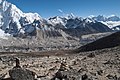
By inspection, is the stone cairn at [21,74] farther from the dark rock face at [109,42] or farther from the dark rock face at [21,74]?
the dark rock face at [109,42]

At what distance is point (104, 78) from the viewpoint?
1182 inches

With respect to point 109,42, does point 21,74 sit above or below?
below

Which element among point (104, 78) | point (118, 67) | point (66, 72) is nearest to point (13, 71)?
point (66, 72)

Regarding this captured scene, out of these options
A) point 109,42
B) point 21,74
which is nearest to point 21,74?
point 21,74

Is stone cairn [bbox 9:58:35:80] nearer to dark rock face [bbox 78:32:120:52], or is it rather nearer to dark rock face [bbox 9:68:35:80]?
dark rock face [bbox 9:68:35:80]

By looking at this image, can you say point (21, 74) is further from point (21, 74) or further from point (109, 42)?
point (109, 42)

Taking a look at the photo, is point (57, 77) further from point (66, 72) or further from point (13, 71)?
point (13, 71)

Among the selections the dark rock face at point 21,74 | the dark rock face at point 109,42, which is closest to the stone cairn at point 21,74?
the dark rock face at point 21,74

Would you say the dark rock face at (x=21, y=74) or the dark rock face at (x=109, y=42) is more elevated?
the dark rock face at (x=109, y=42)

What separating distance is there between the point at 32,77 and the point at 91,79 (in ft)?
18.4

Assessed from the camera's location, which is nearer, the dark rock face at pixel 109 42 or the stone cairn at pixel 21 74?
the stone cairn at pixel 21 74

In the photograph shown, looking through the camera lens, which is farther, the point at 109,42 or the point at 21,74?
the point at 109,42

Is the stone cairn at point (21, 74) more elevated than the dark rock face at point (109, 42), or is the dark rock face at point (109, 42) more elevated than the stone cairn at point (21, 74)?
the dark rock face at point (109, 42)

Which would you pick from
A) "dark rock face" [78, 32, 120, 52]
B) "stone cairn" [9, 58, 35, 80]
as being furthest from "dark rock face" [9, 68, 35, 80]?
"dark rock face" [78, 32, 120, 52]
